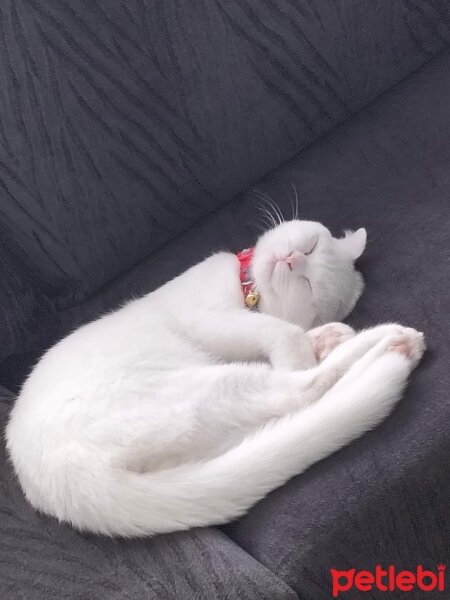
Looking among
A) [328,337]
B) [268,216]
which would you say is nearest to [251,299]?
[328,337]

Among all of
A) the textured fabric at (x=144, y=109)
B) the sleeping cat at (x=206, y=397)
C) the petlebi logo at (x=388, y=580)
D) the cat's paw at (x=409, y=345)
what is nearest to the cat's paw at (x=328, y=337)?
the sleeping cat at (x=206, y=397)

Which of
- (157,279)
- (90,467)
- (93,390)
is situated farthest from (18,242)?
(90,467)

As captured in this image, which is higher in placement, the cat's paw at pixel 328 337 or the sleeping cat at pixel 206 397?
the sleeping cat at pixel 206 397

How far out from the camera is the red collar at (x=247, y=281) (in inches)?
52.4

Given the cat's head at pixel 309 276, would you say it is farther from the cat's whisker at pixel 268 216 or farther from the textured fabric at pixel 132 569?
the textured fabric at pixel 132 569

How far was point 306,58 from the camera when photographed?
1.53m

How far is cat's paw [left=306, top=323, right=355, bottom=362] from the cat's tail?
21 cm

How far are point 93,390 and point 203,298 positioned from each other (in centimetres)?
34

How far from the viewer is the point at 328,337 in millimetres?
1180

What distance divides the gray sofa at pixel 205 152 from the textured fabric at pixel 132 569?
2 centimetres

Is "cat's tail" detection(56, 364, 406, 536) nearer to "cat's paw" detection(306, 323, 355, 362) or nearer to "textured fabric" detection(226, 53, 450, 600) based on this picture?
"textured fabric" detection(226, 53, 450, 600)

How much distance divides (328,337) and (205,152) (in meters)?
0.55

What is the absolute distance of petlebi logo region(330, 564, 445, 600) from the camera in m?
0.90

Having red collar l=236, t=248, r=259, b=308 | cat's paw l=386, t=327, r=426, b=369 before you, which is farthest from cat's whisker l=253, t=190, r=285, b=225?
cat's paw l=386, t=327, r=426, b=369
